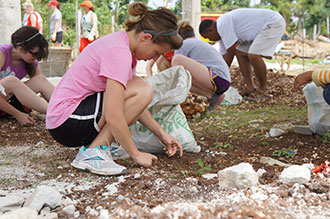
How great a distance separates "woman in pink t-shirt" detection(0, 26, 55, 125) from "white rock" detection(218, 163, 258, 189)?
2.25m

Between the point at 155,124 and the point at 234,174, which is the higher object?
the point at 234,174

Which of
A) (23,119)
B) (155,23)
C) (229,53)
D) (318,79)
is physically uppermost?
(155,23)

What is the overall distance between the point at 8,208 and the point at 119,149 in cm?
103

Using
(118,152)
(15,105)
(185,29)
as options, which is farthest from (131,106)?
(185,29)

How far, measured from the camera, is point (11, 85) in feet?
11.3

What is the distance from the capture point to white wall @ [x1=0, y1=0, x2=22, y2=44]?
5.14 meters

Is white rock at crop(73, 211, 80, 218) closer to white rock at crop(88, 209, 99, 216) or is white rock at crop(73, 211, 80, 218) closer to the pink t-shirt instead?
white rock at crop(88, 209, 99, 216)

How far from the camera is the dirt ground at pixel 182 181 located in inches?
58.1

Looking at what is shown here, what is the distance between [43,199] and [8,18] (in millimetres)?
4298

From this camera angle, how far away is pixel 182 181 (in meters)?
1.96

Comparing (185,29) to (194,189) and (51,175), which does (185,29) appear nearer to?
(51,175)

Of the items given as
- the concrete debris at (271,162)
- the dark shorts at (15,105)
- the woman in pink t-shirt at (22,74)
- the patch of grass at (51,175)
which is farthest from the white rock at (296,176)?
the dark shorts at (15,105)

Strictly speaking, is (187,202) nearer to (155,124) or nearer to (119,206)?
(119,206)

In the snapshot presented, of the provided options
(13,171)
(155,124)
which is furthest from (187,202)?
(13,171)
